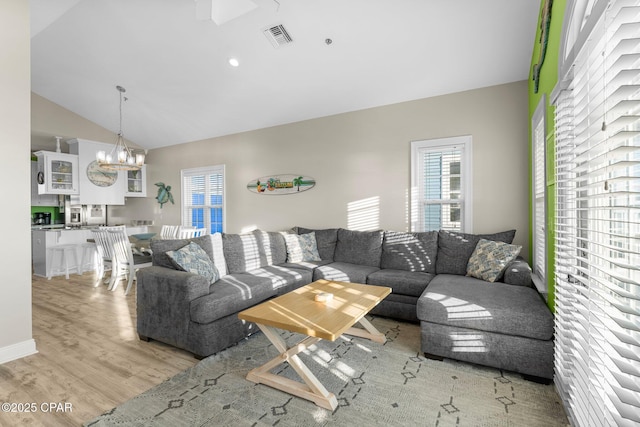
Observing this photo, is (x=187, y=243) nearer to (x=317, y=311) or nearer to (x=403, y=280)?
(x=317, y=311)

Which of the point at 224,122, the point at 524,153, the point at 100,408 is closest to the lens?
the point at 100,408

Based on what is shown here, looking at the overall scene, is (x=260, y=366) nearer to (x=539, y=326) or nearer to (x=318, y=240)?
(x=539, y=326)

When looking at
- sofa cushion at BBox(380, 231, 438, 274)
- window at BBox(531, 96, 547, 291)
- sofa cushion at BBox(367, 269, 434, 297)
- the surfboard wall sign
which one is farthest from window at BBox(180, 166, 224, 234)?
window at BBox(531, 96, 547, 291)

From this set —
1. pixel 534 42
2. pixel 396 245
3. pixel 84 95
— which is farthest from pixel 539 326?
pixel 84 95

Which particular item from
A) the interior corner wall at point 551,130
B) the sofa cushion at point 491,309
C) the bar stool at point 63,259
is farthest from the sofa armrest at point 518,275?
the bar stool at point 63,259

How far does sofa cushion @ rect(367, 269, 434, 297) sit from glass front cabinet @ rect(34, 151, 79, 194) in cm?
621

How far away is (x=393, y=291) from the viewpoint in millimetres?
3318

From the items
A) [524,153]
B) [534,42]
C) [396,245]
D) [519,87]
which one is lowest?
[396,245]

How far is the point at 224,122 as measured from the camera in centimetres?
550

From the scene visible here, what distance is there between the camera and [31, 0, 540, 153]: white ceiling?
304cm

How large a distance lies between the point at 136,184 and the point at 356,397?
702cm

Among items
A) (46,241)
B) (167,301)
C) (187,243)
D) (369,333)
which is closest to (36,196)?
(46,241)

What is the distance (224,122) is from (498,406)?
17.5ft

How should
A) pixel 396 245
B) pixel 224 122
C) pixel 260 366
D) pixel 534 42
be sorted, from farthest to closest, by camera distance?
pixel 224 122 < pixel 396 245 < pixel 534 42 < pixel 260 366
